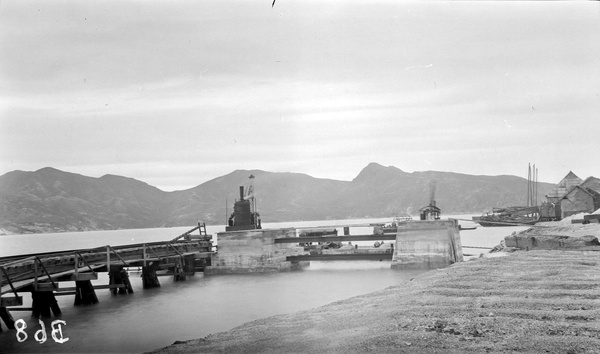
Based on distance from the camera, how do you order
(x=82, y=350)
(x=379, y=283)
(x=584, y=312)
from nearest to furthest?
1. (x=584, y=312)
2. (x=82, y=350)
3. (x=379, y=283)

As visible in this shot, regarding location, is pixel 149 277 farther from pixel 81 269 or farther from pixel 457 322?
pixel 457 322

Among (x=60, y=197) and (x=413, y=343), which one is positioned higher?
(x=60, y=197)

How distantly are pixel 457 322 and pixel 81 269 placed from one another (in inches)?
761

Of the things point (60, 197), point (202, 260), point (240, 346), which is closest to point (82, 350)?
point (240, 346)

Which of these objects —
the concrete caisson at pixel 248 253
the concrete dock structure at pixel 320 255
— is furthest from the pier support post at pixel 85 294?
the concrete dock structure at pixel 320 255

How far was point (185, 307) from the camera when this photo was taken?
25.5m

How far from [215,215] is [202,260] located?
125238 millimetres

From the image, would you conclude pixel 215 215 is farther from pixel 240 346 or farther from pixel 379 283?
pixel 240 346

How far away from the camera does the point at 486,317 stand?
10773 millimetres

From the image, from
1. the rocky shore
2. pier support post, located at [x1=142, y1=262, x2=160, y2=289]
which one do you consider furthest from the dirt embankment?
Result: pier support post, located at [x1=142, y1=262, x2=160, y2=289]

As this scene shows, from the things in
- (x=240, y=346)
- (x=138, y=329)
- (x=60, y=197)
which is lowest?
(x=138, y=329)

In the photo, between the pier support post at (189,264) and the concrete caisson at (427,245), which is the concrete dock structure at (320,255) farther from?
the pier support post at (189,264)

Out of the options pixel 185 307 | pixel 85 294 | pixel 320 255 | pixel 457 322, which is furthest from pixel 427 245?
pixel 457 322

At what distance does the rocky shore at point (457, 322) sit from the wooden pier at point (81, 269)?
8234 mm
